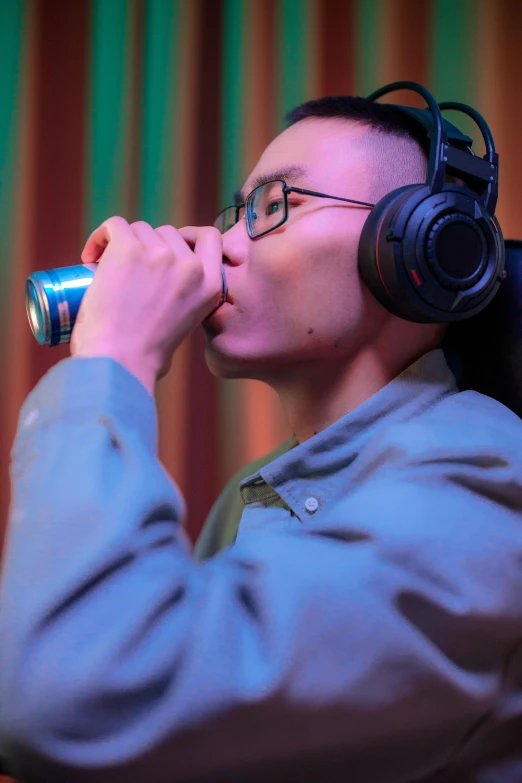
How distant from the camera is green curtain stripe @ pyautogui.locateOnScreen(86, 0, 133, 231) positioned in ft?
4.59

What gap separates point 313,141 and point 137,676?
0.69 metres

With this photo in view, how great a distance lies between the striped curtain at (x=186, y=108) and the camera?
1.40 m

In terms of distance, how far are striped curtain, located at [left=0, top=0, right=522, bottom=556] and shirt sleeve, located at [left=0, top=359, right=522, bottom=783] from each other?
82 cm

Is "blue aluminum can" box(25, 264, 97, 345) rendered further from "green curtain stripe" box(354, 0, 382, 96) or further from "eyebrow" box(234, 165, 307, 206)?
"green curtain stripe" box(354, 0, 382, 96)

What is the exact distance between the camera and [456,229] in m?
0.72

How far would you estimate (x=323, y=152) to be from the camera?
0.85 metres

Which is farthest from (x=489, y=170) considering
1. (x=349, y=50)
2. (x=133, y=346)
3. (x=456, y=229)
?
(x=349, y=50)

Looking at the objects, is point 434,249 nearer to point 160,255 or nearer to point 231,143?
point 160,255

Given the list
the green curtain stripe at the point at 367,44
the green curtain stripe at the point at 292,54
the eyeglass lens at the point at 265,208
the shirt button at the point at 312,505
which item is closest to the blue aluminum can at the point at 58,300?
the eyeglass lens at the point at 265,208

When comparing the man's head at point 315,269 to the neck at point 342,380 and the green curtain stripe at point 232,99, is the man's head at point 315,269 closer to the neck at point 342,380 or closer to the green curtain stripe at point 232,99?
the neck at point 342,380

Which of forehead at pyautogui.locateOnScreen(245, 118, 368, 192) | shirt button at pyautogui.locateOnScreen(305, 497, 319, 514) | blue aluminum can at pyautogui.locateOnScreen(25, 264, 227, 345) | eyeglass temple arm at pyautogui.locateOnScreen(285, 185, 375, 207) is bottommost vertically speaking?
shirt button at pyautogui.locateOnScreen(305, 497, 319, 514)

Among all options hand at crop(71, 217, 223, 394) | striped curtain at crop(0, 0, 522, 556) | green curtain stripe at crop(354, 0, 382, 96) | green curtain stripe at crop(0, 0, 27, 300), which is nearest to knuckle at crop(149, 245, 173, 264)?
hand at crop(71, 217, 223, 394)

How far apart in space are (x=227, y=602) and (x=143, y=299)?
0.31 m

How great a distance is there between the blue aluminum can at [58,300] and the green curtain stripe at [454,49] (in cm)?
107
